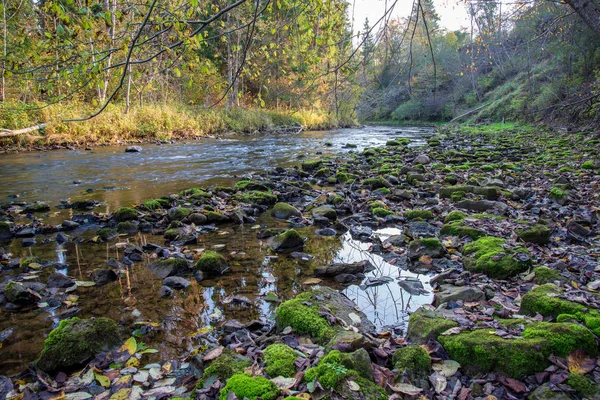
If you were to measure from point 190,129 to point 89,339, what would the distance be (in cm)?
1974

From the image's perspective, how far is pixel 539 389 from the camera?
2188mm

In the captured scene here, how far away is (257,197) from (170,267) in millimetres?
3370

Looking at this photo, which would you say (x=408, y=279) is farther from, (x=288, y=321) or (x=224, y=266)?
(x=224, y=266)

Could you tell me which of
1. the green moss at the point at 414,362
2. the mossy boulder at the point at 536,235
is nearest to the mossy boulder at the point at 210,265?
the green moss at the point at 414,362

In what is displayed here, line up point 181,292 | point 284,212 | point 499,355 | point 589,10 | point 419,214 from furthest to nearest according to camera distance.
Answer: point 284,212 < point 419,214 < point 589,10 < point 181,292 < point 499,355

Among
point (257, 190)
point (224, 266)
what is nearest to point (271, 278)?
point (224, 266)

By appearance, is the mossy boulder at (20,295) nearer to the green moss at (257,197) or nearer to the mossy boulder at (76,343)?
the mossy boulder at (76,343)

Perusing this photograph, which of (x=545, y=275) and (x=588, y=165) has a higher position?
(x=588, y=165)

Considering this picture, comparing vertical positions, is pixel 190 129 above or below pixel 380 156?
above

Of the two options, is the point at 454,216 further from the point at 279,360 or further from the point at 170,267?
the point at 279,360

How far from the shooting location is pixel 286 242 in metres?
5.16

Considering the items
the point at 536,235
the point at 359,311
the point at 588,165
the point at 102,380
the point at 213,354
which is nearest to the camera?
the point at 102,380

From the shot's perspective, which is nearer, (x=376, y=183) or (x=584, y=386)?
(x=584, y=386)

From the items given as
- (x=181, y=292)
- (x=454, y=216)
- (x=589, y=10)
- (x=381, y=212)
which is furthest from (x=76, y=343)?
(x=589, y=10)
